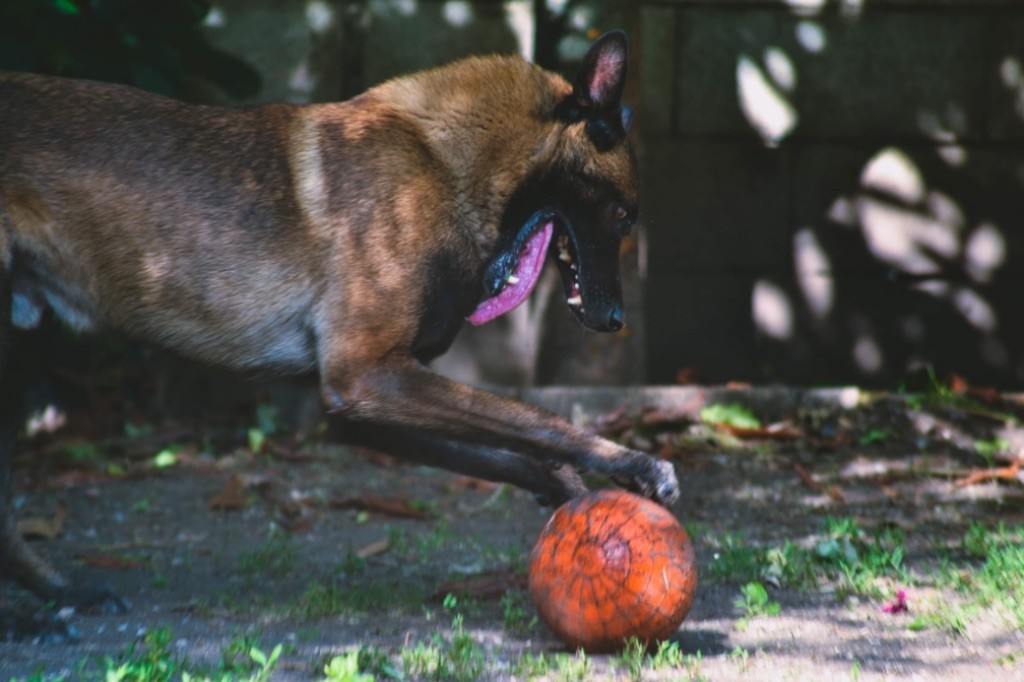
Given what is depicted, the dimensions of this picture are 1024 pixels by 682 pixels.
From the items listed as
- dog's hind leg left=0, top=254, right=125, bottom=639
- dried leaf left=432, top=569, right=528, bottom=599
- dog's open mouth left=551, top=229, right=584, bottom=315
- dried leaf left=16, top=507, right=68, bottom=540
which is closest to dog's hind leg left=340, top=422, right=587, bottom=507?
dried leaf left=432, top=569, right=528, bottom=599

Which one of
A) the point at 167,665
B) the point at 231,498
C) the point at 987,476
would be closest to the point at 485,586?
the point at 167,665

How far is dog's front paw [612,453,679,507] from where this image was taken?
13.1 feet

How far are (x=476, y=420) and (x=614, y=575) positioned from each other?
75cm

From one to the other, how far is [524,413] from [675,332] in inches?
157

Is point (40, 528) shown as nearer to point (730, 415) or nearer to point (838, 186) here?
point (730, 415)

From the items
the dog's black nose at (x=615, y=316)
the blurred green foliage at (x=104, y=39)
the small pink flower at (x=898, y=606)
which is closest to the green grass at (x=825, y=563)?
the small pink flower at (x=898, y=606)

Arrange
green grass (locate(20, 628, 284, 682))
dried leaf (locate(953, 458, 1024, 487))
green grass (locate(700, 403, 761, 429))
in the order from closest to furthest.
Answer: green grass (locate(20, 628, 284, 682)) < dried leaf (locate(953, 458, 1024, 487)) < green grass (locate(700, 403, 761, 429))

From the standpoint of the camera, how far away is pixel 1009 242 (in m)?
7.84

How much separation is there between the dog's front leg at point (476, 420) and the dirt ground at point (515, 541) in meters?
0.50

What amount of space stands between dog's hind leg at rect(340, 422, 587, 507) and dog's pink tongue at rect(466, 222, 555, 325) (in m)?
0.45

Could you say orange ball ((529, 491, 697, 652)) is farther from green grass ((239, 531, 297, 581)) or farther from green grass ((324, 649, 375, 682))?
green grass ((239, 531, 297, 581))

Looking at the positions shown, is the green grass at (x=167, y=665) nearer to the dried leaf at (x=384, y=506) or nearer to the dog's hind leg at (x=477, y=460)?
the dog's hind leg at (x=477, y=460)

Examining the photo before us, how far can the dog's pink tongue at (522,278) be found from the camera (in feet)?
14.9

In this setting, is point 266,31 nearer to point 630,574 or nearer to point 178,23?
point 178,23
